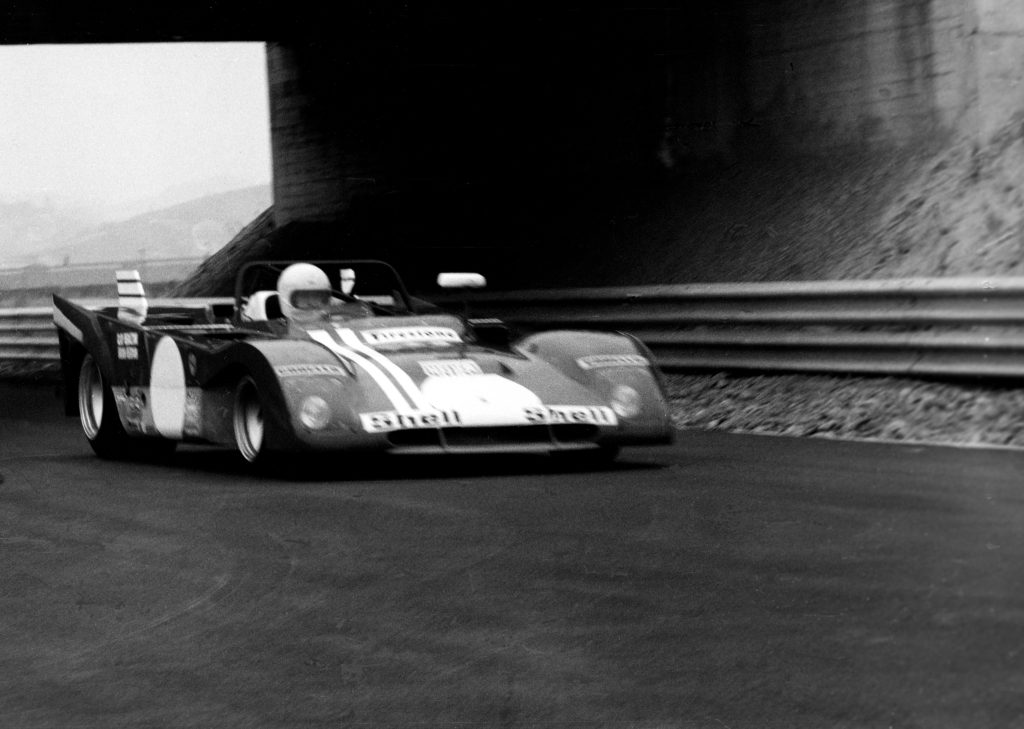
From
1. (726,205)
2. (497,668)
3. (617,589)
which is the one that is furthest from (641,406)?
(726,205)

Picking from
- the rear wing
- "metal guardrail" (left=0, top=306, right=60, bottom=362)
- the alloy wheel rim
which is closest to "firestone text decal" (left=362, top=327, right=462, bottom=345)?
the rear wing

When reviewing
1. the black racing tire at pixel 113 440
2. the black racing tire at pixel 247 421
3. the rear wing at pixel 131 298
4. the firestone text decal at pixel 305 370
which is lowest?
the black racing tire at pixel 113 440

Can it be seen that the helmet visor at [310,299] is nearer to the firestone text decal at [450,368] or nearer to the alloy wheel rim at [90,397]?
the firestone text decal at [450,368]

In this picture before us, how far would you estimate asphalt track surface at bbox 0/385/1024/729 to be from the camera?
4.70 meters

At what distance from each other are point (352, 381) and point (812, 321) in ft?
12.9

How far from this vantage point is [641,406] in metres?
10.0

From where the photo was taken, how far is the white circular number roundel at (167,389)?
430 inches

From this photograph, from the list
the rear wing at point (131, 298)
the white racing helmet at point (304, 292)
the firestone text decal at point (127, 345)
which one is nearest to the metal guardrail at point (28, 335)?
the rear wing at point (131, 298)

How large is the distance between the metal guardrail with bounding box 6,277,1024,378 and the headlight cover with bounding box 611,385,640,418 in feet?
6.99

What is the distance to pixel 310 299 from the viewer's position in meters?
11.2

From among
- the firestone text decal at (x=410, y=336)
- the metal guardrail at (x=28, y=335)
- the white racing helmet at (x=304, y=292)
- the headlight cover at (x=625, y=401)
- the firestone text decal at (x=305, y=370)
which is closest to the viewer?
the firestone text decal at (x=305, y=370)

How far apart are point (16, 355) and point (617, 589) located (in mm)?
18536

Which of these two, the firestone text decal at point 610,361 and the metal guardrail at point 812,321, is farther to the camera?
the metal guardrail at point 812,321

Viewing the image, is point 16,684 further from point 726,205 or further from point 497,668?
point 726,205
